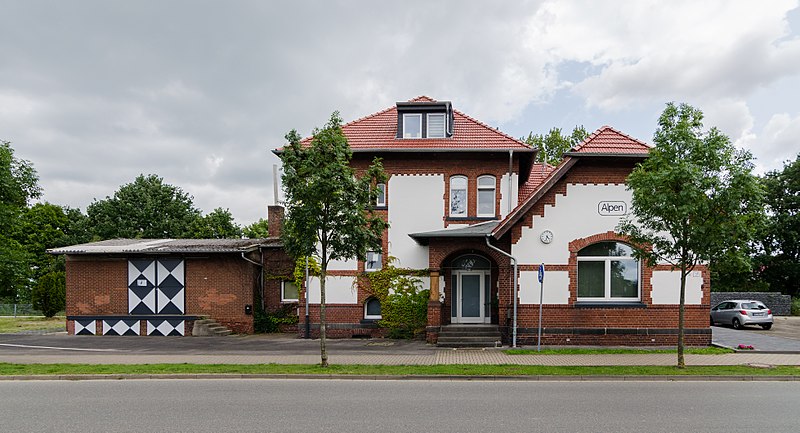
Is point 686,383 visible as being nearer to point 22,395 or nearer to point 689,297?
point 689,297

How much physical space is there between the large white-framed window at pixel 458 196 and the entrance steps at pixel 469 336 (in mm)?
4408

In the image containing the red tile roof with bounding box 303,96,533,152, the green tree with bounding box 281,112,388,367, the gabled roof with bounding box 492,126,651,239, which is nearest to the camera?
the green tree with bounding box 281,112,388,367

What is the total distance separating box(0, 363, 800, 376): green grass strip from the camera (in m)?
12.3

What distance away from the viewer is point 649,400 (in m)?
9.74

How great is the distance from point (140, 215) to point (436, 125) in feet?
128

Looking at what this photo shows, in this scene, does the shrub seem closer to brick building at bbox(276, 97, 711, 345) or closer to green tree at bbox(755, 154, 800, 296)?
brick building at bbox(276, 97, 711, 345)

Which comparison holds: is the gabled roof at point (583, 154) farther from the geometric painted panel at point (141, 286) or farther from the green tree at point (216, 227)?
the green tree at point (216, 227)

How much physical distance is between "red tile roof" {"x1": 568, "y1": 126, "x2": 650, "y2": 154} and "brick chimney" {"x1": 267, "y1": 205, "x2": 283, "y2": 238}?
43.2 feet

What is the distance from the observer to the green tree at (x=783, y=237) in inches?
1807

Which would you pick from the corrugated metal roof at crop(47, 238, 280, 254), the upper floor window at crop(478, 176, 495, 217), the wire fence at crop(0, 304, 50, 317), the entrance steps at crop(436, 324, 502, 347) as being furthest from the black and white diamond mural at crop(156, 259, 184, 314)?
the wire fence at crop(0, 304, 50, 317)

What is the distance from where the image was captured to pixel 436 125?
21469 millimetres

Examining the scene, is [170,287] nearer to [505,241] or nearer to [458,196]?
[458,196]

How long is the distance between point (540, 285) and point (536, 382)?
6.16 m

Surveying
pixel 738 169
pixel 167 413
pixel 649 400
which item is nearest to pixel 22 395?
pixel 167 413
